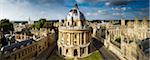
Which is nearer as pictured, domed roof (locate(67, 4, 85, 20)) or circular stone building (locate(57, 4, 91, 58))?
circular stone building (locate(57, 4, 91, 58))

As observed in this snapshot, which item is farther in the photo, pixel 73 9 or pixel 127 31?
pixel 127 31

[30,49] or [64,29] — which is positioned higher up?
[64,29]

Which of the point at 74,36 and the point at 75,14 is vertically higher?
the point at 75,14

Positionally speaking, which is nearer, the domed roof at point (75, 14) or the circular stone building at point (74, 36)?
the circular stone building at point (74, 36)

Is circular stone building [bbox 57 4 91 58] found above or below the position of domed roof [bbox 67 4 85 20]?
below

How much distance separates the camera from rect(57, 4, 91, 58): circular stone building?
1723 centimetres

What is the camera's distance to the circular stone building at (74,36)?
1723 centimetres

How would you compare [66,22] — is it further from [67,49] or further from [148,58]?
[148,58]

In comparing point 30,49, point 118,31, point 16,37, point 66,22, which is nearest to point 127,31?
point 118,31

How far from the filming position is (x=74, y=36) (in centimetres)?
1738

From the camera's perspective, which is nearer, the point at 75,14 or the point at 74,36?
the point at 74,36

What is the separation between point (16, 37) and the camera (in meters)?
24.5

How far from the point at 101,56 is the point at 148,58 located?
7.30 meters

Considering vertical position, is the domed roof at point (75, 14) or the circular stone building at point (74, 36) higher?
the domed roof at point (75, 14)
